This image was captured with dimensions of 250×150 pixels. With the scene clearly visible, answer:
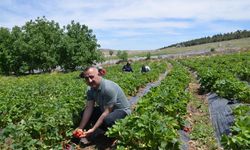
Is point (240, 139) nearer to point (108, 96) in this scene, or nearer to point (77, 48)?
point (108, 96)

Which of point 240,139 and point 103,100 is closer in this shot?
point 240,139

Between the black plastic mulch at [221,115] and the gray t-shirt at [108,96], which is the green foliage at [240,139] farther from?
the gray t-shirt at [108,96]

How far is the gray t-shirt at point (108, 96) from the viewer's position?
266 inches

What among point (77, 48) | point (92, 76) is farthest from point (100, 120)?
point (77, 48)

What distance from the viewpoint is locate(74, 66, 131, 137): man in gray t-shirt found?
21.6 feet

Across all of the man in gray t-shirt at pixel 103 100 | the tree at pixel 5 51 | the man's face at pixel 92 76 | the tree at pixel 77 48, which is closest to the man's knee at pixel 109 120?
the man in gray t-shirt at pixel 103 100

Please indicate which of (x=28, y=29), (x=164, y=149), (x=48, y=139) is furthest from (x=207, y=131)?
(x=28, y=29)

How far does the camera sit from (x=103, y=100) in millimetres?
6922

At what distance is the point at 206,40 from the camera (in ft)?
440

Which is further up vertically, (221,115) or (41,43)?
(41,43)

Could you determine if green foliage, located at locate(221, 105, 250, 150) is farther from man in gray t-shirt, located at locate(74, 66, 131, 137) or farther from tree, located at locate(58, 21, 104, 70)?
tree, located at locate(58, 21, 104, 70)

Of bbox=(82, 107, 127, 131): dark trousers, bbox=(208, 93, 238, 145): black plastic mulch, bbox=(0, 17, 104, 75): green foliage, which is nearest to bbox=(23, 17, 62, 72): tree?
bbox=(0, 17, 104, 75): green foliage

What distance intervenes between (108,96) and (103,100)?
175mm

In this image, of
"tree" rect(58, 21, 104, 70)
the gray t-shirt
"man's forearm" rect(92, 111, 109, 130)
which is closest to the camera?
"man's forearm" rect(92, 111, 109, 130)
